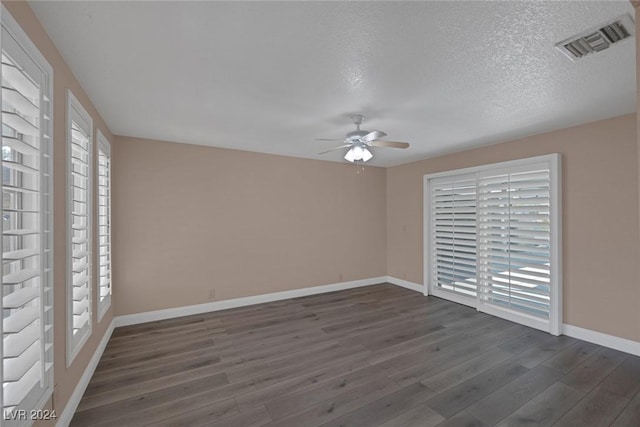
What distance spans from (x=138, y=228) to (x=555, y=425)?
15.2 ft

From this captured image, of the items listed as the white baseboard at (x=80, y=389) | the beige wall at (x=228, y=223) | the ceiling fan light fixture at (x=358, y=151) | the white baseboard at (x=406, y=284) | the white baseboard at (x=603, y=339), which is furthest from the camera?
the white baseboard at (x=406, y=284)

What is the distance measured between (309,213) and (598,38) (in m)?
3.97

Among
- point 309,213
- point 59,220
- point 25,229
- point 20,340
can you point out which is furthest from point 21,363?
point 309,213

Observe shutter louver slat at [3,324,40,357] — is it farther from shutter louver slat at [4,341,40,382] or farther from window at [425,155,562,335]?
window at [425,155,562,335]

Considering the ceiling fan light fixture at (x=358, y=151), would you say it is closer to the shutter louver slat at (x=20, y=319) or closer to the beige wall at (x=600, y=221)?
the beige wall at (x=600, y=221)

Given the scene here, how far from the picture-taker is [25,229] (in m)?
1.49

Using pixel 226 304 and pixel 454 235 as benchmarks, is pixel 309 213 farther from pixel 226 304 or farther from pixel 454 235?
pixel 454 235

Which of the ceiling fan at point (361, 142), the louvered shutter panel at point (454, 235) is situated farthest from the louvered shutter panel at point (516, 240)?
the ceiling fan at point (361, 142)

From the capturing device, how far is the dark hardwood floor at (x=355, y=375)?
2.01 meters

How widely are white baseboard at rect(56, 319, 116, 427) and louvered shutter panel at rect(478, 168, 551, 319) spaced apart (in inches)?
186

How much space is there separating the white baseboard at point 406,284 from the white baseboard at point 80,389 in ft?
15.5

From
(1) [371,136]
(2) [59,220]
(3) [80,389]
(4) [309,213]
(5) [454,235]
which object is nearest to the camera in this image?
(2) [59,220]

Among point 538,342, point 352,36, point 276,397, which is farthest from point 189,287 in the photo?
point 538,342

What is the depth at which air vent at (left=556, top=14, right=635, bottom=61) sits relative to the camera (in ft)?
4.96
